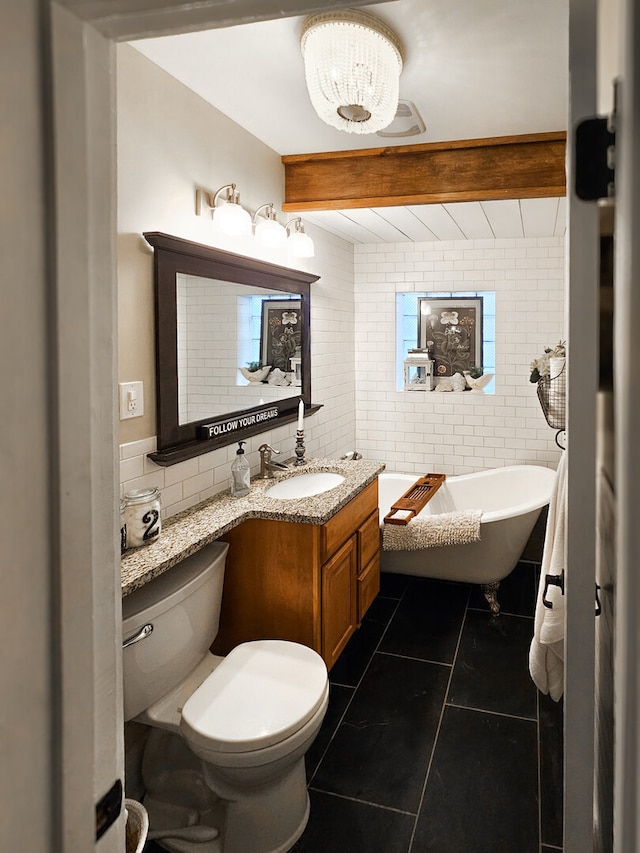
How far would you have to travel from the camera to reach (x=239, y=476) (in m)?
2.75

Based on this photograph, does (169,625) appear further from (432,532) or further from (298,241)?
(298,241)

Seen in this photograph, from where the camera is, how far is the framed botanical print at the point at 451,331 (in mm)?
4617

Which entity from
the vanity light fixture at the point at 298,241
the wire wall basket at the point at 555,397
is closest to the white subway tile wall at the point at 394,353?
the vanity light fixture at the point at 298,241

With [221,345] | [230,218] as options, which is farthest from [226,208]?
[221,345]

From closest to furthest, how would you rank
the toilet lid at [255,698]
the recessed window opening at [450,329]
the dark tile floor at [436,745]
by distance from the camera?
the toilet lid at [255,698] < the dark tile floor at [436,745] < the recessed window opening at [450,329]

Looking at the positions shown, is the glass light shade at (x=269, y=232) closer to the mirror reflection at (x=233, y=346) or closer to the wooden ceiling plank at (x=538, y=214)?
the mirror reflection at (x=233, y=346)

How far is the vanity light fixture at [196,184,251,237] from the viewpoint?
8.43ft

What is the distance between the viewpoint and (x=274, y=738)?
1.77 m

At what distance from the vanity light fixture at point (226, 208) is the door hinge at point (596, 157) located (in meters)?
2.10

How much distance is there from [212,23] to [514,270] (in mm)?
3973

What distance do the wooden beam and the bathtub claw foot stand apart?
2.10 meters

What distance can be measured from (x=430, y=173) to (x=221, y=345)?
4.39 feet

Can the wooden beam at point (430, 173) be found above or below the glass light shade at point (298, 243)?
above

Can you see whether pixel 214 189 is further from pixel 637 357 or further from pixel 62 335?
pixel 637 357
